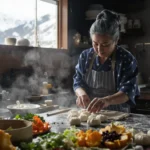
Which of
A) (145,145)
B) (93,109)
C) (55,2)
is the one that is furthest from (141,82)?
(145,145)

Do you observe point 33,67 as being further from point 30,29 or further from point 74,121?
point 74,121

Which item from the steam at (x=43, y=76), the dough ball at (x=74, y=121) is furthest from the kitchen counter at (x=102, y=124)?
the steam at (x=43, y=76)

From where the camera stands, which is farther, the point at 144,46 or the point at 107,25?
the point at 144,46

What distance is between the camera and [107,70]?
8.78 ft

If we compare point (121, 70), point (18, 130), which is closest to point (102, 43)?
point (121, 70)

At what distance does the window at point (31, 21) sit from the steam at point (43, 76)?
0.25 meters

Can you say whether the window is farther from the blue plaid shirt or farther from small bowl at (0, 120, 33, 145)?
small bowl at (0, 120, 33, 145)

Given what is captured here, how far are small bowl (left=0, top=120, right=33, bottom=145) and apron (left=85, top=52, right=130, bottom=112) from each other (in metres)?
1.36

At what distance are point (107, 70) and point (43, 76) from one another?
149 centimetres

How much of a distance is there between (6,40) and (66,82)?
131 centimetres

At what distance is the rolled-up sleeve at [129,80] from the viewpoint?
240 cm

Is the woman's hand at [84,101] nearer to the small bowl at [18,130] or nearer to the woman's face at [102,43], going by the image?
the woman's face at [102,43]

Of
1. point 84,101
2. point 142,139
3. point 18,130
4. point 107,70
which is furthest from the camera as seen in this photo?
point 107,70

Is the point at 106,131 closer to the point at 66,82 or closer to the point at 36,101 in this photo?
the point at 36,101
